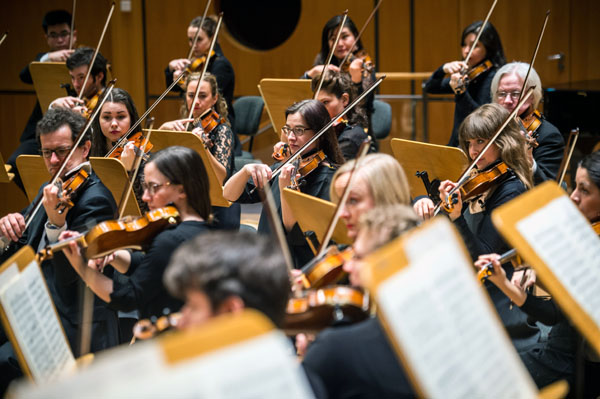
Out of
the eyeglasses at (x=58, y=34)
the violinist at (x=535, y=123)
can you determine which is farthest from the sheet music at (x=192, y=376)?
the eyeglasses at (x=58, y=34)

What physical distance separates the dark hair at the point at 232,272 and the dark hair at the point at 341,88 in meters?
2.25

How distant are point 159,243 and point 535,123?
190 cm

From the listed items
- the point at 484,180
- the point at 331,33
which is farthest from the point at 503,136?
the point at 331,33

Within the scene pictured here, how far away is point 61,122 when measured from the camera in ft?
9.06

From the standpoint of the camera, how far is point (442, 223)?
1303 millimetres

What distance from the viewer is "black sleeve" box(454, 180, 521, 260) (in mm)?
2365

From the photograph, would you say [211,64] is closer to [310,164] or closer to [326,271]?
[310,164]

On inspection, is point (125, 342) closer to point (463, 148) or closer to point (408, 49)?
point (463, 148)

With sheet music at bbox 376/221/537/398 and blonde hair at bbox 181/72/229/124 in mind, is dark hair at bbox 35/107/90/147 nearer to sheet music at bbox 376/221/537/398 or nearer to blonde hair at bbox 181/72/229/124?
blonde hair at bbox 181/72/229/124

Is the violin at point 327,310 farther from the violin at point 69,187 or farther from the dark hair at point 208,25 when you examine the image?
the dark hair at point 208,25

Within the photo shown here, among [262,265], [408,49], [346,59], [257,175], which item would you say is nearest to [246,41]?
[408,49]

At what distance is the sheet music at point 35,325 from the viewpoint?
60.2 inches

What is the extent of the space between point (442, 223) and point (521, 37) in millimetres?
5052

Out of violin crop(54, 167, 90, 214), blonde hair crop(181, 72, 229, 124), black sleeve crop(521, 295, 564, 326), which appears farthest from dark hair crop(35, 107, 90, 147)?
black sleeve crop(521, 295, 564, 326)
